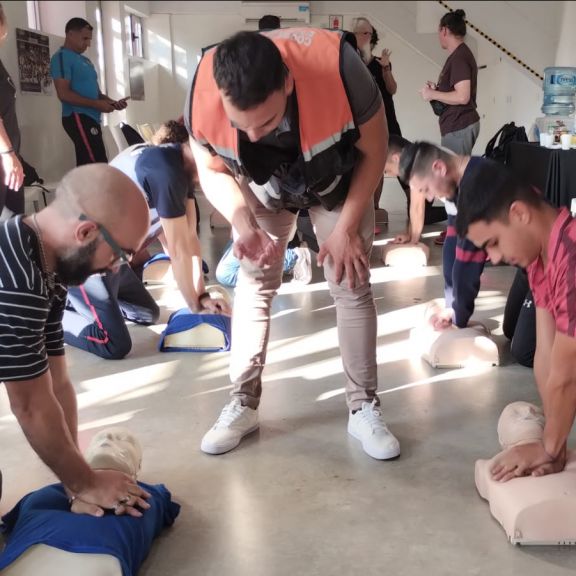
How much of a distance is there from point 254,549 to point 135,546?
0.24 metres

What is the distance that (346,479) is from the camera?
1.65 m

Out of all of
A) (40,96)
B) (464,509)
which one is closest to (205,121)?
(464,509)

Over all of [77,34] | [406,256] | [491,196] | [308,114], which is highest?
[308,114]

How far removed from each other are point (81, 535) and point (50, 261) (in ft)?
1.60

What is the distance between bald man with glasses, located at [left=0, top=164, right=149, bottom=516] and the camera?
1.16 m

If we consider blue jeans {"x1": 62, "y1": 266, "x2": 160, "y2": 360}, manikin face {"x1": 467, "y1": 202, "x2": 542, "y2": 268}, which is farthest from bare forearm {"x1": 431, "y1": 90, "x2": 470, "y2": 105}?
manikin face {"x1": 467, "y1": 202, "x2": 542, "y2": 268}

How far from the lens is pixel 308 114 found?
4.81 ft

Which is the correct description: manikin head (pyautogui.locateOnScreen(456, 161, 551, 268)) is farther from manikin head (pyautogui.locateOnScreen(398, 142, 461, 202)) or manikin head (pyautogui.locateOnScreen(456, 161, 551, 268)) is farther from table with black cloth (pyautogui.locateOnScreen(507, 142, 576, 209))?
table with black cloth (pyautogui.locateOnScreen(507, 142, 576, 209))

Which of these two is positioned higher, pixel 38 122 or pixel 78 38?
pixel 78 38

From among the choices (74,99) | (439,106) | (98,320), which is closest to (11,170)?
(98,320)

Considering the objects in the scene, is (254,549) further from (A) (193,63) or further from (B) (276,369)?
(A) (193,63)

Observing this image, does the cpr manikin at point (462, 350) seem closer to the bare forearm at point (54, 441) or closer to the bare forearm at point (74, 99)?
the bare forearm at point (54, 441)

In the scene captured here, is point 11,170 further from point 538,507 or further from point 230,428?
point 538,507

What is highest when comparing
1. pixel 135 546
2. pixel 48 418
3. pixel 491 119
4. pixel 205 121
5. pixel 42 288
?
pixel 205 121
